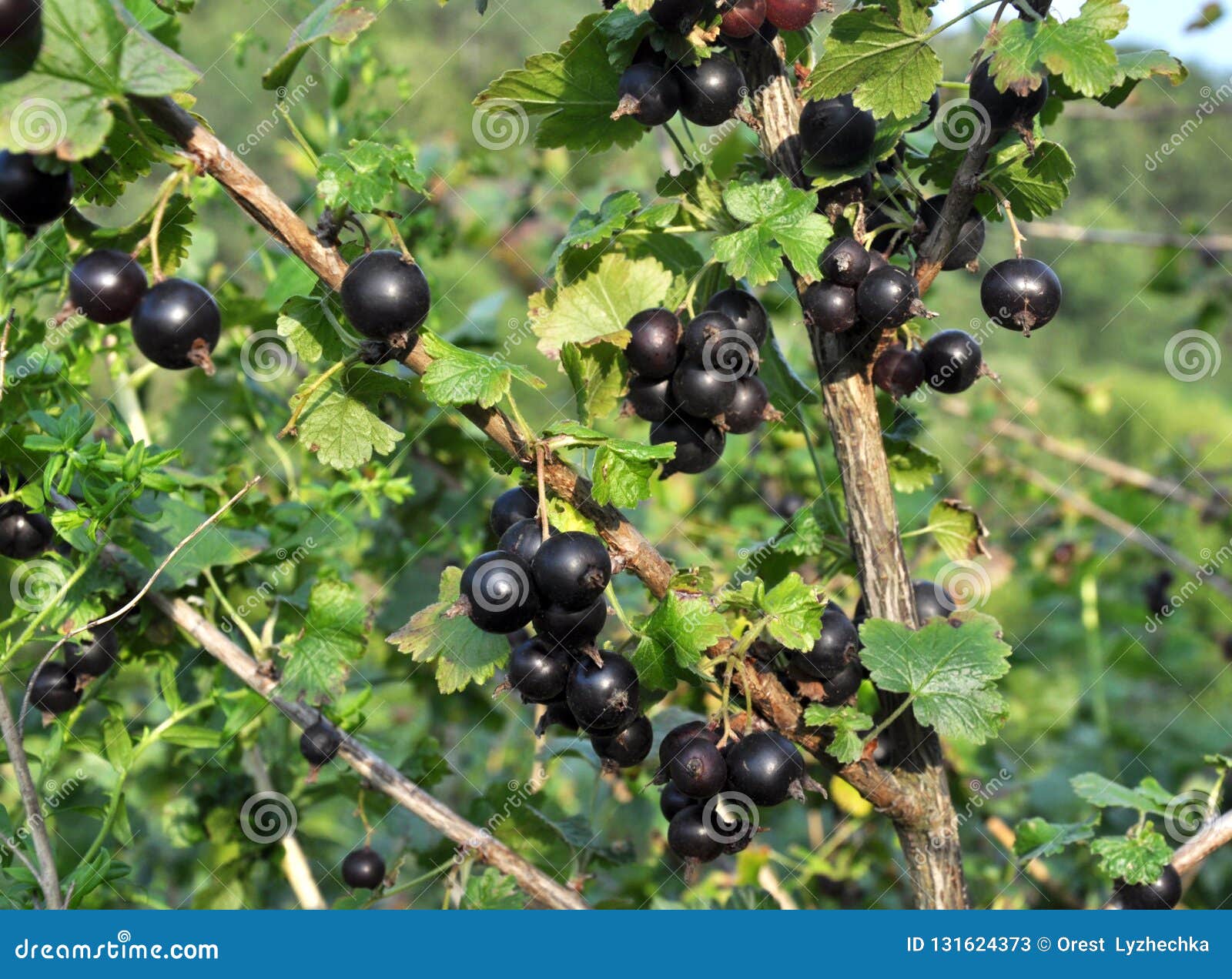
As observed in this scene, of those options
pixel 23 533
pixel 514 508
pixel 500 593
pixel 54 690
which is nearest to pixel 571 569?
pixel 500 593

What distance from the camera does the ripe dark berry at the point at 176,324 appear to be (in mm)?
928

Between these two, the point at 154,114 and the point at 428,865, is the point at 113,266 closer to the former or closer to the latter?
the point at 154,114

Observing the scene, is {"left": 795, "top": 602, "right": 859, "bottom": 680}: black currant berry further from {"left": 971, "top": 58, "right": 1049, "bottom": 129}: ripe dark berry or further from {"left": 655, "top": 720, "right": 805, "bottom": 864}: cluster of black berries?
{"left": 971, "top": 58, "right": 1049, "bottom": 129}: ripe dark berry

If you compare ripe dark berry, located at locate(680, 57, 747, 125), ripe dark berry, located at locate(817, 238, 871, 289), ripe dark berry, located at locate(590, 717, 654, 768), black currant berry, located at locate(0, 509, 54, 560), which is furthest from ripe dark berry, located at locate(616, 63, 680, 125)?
black currant berry, located at locate(0, 509, 54, 560)

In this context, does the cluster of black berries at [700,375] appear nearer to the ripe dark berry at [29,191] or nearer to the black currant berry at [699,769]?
the black currant berry at [699,769]

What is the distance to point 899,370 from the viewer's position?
1213 mm

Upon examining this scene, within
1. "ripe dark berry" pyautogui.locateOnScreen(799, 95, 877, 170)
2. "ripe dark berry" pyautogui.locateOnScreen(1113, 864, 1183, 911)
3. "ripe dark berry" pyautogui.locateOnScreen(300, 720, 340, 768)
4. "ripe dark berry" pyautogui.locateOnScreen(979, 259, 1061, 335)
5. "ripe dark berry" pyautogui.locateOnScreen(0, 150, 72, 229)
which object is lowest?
"ripe dark berry" pyautogui.locateOnScreen(1113, 864, 1183, 911)

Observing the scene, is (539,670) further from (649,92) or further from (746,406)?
(649,92)

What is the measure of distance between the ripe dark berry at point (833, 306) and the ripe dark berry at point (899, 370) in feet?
0.36

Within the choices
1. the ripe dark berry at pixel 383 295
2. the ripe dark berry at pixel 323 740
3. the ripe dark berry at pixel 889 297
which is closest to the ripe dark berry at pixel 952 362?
the ripe dark berry at pixel 889 297

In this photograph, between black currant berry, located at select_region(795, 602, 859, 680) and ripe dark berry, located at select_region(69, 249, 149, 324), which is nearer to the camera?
ripe dark berry, located at select_region(69, 249, 149, 324)

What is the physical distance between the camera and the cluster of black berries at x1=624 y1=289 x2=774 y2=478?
1147mm

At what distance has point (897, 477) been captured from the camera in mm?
1426

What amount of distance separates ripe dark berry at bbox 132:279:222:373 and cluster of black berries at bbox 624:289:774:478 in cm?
42
